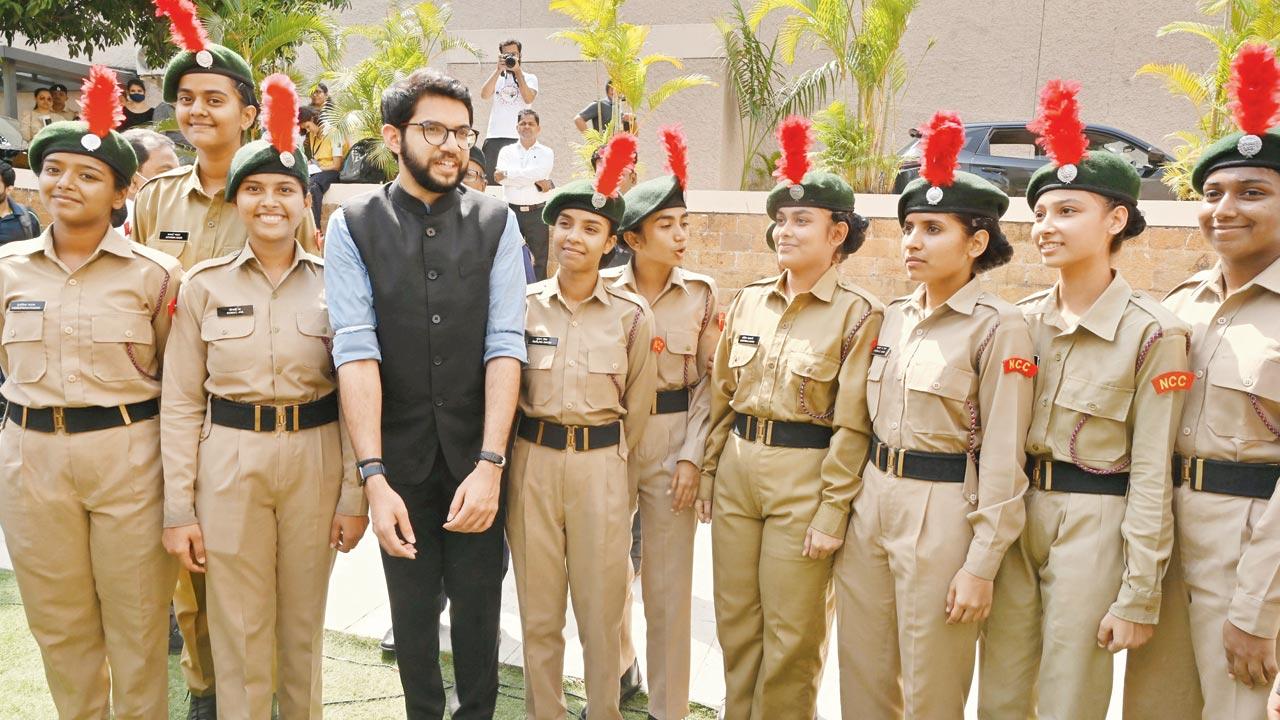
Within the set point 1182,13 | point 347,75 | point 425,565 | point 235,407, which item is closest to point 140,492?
point 235,407

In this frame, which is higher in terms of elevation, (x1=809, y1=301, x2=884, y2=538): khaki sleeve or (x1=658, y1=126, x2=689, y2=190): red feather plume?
(x1=658, y1=126, x2=689, y2=190): red feather plume

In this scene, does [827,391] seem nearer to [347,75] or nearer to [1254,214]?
[1254,214]

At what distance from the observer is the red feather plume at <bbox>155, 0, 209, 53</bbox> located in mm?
3334

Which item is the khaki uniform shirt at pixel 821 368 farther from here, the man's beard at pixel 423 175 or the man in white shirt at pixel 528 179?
the man in white shirt at pixel 528 179

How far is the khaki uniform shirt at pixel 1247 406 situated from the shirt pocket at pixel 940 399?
608 millimetres

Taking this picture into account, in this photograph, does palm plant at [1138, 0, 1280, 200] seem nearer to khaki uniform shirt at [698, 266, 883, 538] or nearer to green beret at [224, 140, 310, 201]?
khaki uniform shirt at [698, 266, 883, 538]

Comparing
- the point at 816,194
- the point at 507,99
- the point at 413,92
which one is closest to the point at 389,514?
the point at 413,92

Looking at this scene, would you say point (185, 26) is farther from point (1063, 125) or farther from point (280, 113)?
point (1063, 125)

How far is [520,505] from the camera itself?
310cm

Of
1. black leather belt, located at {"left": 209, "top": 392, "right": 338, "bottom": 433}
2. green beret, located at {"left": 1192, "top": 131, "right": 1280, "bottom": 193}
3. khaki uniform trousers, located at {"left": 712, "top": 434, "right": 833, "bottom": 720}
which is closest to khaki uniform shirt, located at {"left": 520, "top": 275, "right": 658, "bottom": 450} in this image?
khaki uniform trousers, located at {"left": 712, "top": 434, "right": 833, "bottom": 720}

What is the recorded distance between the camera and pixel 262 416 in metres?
2.81

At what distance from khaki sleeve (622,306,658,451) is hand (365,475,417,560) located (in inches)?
38.0

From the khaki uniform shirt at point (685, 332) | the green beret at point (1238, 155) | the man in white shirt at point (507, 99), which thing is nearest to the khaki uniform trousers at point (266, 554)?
the khaki uniform shirt at point (685, 332)

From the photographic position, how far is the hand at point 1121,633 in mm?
2463
